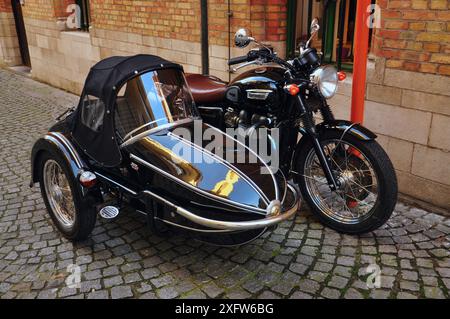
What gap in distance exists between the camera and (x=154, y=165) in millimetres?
3137

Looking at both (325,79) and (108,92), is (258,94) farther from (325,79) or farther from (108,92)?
Answer: (108,92)

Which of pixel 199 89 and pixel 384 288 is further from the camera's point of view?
pixel 199 89

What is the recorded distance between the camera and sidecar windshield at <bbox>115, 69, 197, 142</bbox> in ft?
11.0

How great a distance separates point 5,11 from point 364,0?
1167 cm

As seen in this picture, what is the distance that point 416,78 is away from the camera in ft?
13.0

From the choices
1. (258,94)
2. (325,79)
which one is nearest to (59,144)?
(258,94)

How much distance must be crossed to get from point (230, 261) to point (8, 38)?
38.9 feet

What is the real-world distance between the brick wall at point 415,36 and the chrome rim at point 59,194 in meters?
3.06

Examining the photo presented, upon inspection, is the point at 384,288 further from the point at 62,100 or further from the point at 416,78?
the point at 62,100

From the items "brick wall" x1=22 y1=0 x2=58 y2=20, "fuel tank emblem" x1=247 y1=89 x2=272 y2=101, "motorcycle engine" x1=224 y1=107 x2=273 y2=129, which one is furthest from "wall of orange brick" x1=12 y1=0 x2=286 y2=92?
"fuel tank emblem" x1=247 y1=89 x2=272 y2=101

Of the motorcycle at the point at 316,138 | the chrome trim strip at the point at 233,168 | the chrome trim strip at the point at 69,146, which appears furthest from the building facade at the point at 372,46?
the chrome trim strip at the point at 69,146

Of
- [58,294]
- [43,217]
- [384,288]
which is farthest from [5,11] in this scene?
[384,288]

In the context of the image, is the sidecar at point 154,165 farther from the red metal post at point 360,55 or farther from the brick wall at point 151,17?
the brick wall at point 151,17

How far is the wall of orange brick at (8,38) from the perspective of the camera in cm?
1240
